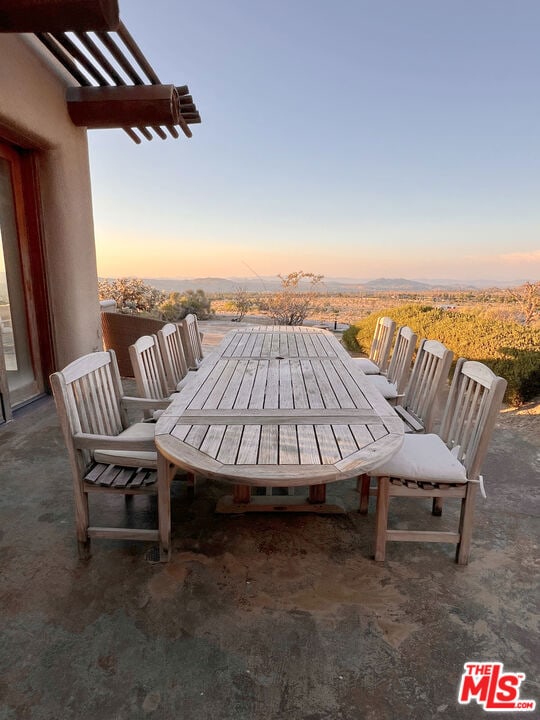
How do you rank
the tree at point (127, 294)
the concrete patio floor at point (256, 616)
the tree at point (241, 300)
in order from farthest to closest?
1. the tree at point (241, 300)
2. the tree at point (127, 294)
3. the concrete patio floor at point (256, 616)

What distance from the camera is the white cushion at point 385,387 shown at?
2889mm

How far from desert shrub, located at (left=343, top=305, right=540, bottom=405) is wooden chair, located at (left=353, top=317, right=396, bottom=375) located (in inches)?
63.9

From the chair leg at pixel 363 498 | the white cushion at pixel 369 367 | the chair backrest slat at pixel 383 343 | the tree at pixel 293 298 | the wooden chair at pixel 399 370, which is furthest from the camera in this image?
the tree at pixel 293 298

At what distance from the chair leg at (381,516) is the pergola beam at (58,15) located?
9.75 ft

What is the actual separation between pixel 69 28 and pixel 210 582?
3286mm

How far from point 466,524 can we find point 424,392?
926 millimetres

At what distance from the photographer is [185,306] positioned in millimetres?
12125

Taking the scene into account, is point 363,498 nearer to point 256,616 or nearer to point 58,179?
point 256,616

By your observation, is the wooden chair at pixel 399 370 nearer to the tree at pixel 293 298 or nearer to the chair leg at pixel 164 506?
the chair leg at pixel 164 506

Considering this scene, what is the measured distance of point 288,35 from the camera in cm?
710

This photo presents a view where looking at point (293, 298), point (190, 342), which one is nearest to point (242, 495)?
point (190, 342)

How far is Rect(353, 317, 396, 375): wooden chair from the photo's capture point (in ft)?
12.0

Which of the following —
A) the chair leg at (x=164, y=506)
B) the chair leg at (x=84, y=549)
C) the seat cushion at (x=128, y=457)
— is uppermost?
the seat cushion at (x=128, y=457)

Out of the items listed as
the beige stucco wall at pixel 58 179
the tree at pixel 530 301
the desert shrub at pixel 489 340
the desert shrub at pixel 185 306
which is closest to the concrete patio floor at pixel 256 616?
the desert shrub at pixel 489 340
